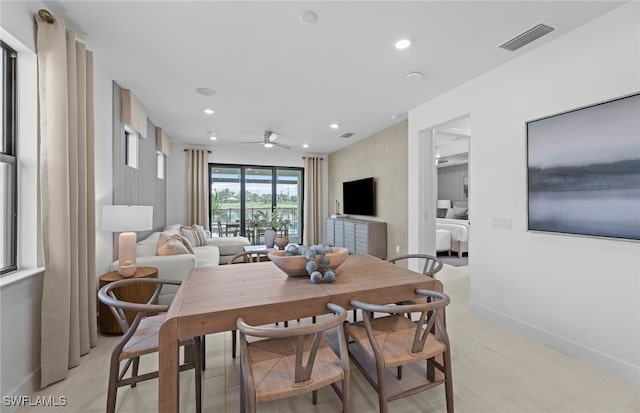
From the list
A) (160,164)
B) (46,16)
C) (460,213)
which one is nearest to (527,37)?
(46,16)

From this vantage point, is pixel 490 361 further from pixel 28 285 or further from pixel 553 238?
pixel 28 285

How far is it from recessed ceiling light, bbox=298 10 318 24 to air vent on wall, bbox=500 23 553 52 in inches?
65.5

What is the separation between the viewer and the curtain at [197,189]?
6.49 metres

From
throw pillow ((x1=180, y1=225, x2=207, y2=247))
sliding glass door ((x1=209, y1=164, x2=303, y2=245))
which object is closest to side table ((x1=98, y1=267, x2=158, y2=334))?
throw pillow ((x1=180, y1=225, x2=207, y2=247))

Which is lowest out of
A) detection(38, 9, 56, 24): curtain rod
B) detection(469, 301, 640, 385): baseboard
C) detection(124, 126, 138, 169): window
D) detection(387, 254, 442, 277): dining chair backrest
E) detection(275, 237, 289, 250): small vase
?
detection(469, 301, 640, 385): baseboard

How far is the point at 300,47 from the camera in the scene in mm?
2490

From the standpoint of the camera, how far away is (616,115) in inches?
77.8

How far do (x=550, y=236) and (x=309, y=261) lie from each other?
2130mm

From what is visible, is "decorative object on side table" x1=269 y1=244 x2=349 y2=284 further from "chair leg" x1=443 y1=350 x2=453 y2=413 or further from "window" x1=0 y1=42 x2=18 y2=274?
"window" x1=0 y1=42 x2=18 y2=274

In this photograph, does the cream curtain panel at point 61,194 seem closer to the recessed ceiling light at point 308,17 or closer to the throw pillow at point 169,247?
the throw pillow at point 169,247

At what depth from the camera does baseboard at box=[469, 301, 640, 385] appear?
76.5 inches

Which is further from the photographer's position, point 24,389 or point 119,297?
point 119,297

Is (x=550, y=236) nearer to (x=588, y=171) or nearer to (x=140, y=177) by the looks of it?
(x=588, y=171)

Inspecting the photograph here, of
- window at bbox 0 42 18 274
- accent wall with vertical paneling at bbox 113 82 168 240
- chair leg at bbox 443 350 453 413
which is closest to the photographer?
chair leg at bbox 443 350 453 413
